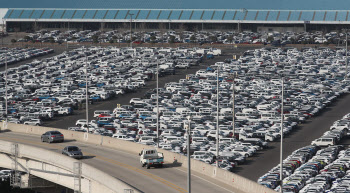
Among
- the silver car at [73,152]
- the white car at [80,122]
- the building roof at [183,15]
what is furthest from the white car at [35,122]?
the building roof at [183,15]

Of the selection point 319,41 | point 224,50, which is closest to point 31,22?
point 224,50

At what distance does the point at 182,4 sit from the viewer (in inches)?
6462

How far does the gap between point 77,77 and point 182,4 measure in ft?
175

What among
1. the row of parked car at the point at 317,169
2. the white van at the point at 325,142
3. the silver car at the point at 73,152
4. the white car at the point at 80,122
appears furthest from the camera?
the white car at the point at 80,122

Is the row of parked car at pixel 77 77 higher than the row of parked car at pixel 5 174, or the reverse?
the row of parked car at pixel 77 77

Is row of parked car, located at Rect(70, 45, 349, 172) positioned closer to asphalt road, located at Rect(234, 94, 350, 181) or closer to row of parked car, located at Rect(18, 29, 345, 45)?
asphalt road, located at Rect(234, 94, 350, 181)

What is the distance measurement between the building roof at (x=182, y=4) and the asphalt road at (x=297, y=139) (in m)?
58.7

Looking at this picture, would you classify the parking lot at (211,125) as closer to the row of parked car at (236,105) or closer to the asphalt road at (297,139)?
the row of parked car at (236,105)

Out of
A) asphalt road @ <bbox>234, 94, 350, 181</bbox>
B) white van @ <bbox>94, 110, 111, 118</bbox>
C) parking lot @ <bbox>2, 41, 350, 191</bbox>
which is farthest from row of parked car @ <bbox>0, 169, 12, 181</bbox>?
white van @ <bbox>94, 110, 111, 118</bbox>

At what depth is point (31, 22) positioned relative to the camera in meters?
169

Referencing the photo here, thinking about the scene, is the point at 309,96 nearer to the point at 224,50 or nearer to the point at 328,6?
the point at 224,50

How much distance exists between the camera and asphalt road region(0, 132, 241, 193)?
4472 centimetres

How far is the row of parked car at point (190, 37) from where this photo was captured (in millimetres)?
146125

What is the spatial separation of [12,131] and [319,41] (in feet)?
285
